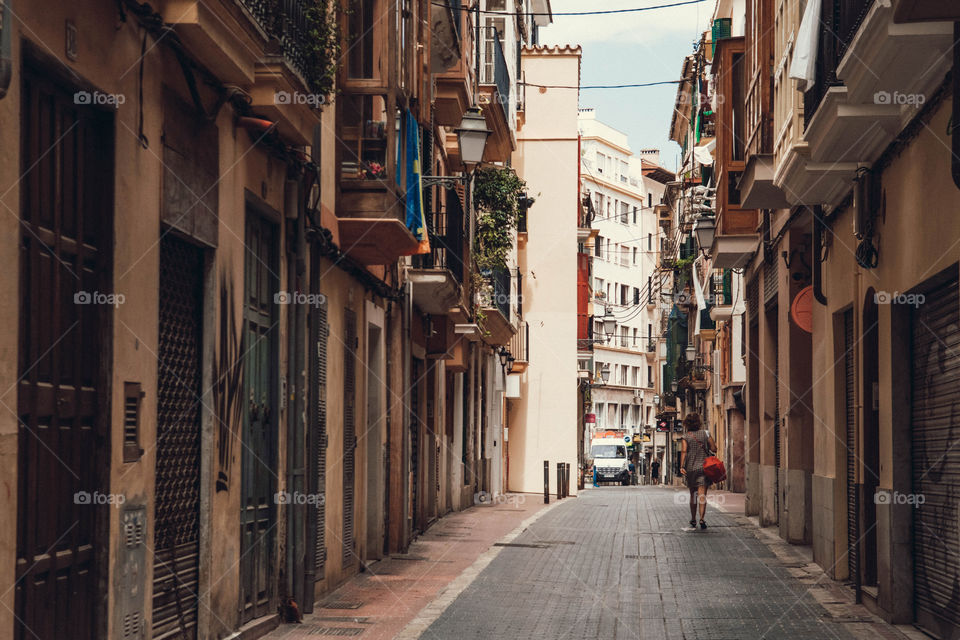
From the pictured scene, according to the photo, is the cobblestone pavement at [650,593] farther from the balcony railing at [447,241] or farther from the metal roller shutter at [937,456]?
the balcony railing at [447,241]

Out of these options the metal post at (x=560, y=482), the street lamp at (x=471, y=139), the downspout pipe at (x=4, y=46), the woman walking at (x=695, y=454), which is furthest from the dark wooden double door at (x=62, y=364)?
the metal post at (x=560, y=482)

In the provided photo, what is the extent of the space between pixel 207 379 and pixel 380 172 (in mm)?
4952

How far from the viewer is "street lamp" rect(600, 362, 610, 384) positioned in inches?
3332

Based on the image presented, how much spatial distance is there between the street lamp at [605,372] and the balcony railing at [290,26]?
7369 cm

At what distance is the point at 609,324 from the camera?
280 feet

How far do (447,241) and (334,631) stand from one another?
34.6 ft

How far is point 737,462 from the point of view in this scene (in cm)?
4144

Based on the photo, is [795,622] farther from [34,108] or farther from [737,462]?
[737,462]

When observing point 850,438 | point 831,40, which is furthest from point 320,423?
point 831,40

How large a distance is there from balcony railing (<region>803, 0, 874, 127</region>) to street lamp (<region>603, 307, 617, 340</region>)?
7006cm

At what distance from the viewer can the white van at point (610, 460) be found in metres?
63.7

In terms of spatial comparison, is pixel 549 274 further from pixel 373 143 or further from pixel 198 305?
pixel 198 305

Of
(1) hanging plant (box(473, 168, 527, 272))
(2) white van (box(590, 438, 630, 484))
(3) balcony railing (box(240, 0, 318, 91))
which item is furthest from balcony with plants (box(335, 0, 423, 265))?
(2) white van (box(590, 438, 630, 484))

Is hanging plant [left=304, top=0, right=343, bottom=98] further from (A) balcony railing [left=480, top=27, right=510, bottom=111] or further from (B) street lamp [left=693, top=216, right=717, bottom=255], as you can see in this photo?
(A) balcony railing [left=480, top=27, right=510, bottom=111]
